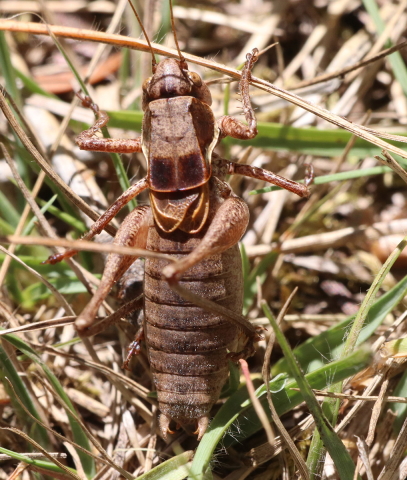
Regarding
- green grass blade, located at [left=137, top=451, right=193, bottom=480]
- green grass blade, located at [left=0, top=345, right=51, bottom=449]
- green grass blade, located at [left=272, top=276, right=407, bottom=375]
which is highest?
green grass blade, located at [left=272, top=276, right=407, bottom=375]

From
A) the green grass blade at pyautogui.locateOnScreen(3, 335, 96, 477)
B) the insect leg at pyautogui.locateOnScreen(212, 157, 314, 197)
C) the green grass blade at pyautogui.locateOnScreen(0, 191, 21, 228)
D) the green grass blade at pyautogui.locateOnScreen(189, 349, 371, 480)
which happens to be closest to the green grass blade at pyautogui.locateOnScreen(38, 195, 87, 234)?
the green grass blade at pyautogui.locateOnScreen(0, 191, 21, 228)

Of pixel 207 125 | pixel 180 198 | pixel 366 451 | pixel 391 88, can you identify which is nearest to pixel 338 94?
pixel 391 88

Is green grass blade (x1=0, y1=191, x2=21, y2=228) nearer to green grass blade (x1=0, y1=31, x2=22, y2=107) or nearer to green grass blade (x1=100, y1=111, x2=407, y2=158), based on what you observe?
green grass blade (x1=0, y1=31, x2=22, y2=107)

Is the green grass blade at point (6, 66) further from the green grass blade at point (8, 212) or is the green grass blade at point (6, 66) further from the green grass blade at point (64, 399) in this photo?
the green grass blade at point (64, 399)

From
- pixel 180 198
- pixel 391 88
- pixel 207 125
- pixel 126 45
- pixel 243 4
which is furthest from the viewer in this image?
pixel 243 4

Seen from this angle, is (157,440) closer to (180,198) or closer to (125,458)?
(125,458)

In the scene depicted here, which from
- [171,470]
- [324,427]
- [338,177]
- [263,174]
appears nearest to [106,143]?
[263,174]

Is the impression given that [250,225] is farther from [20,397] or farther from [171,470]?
[20,397]
